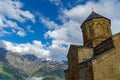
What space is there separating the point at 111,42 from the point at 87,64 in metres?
4.43

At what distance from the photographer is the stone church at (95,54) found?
2073 cm

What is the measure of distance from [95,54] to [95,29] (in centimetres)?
571

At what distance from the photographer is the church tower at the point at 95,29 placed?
29531mm

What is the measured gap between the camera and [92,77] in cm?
2067

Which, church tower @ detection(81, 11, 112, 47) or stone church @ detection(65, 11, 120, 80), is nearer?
stone church @ detection(65, 11, 120, 80)

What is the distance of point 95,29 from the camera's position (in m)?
30.2

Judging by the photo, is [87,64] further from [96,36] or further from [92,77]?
[96,36]

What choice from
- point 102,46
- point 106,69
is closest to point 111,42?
point 102,46

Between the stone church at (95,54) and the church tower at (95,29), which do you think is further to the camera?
the church tower at (95,29)

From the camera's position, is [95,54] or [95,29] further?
[95,29]

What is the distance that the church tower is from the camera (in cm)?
2953

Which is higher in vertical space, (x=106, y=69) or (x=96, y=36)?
(x=96, y=36)

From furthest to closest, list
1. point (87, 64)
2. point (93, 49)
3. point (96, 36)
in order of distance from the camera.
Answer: point (96, 36), point (93, 49), point (87, 64)

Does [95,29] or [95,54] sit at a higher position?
[95,29]
